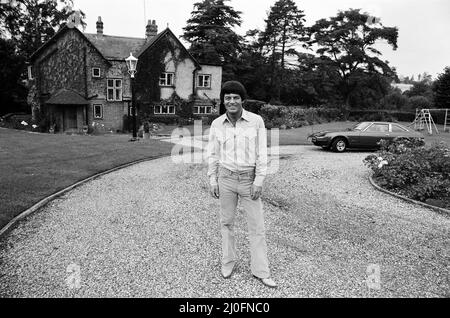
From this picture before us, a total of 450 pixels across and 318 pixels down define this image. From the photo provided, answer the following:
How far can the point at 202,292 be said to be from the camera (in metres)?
3.72

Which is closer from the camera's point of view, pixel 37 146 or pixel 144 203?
pixel 144 203

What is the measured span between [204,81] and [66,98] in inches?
520

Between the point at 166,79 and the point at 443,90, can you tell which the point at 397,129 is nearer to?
the point at 166,79

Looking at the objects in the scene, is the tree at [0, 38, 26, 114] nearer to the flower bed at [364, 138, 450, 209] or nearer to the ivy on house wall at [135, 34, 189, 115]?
the ivy on house wall at [135, 34, 189, 115]

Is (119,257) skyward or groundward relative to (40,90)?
groundward

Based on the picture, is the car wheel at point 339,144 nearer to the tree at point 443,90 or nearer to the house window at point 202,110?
the house window at point 202,110

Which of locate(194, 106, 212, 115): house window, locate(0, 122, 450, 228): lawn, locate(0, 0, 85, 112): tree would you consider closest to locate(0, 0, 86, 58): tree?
locate(0, 0, 85, 112): tree

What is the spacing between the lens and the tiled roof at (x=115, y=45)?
96.5 feet

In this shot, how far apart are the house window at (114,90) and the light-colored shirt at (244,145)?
27.5 m

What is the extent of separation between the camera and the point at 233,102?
12.5 ft

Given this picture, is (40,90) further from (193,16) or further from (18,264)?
(18,264)

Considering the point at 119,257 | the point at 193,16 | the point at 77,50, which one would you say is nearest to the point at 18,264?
the point at 119,257

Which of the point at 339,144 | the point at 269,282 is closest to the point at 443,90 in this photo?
the point at 339,144
